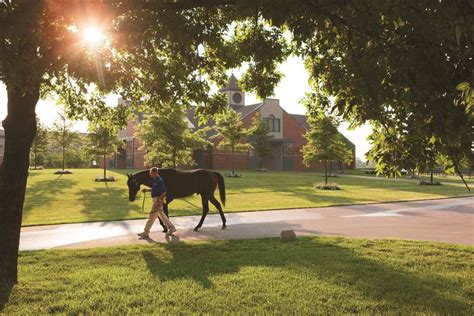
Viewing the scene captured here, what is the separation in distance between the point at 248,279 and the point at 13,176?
3.98 metres

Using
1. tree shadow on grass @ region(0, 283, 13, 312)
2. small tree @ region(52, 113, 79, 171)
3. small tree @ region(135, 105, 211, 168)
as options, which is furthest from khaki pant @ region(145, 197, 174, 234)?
small tree @ region(52, 113, 79, 171)

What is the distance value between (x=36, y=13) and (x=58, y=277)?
4228 millimetres

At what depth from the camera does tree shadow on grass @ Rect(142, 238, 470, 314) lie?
246 inches

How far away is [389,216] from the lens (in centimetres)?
1616

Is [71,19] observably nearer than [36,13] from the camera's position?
No

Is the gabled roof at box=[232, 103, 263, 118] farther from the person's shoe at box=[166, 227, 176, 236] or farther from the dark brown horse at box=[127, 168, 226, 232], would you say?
the person's shoe at box=[166, 227, 176, 236]

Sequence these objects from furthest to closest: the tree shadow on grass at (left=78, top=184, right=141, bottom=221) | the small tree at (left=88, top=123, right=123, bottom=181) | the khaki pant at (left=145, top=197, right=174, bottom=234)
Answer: the small tree at (left=88, top=123, right=123, bottom=181) < the tree shadow on grass at (left=78, top=184, right=141, bottom=221) < the khaki pant at (left=145, top=197, right=174, bottom=234)

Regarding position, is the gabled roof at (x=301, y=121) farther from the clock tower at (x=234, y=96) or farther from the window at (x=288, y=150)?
the clock tower at (x=234, y=96)

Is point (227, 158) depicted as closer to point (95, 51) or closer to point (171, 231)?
point (171, 231)

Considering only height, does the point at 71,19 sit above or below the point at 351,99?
above

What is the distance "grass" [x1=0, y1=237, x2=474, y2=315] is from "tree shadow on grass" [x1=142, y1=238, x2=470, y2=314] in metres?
0.02

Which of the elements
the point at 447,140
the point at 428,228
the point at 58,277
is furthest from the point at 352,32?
the point at 428,228

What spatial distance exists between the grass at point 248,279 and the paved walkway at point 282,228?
1452 mm

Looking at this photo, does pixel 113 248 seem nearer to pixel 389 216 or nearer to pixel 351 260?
pixel 351 260
